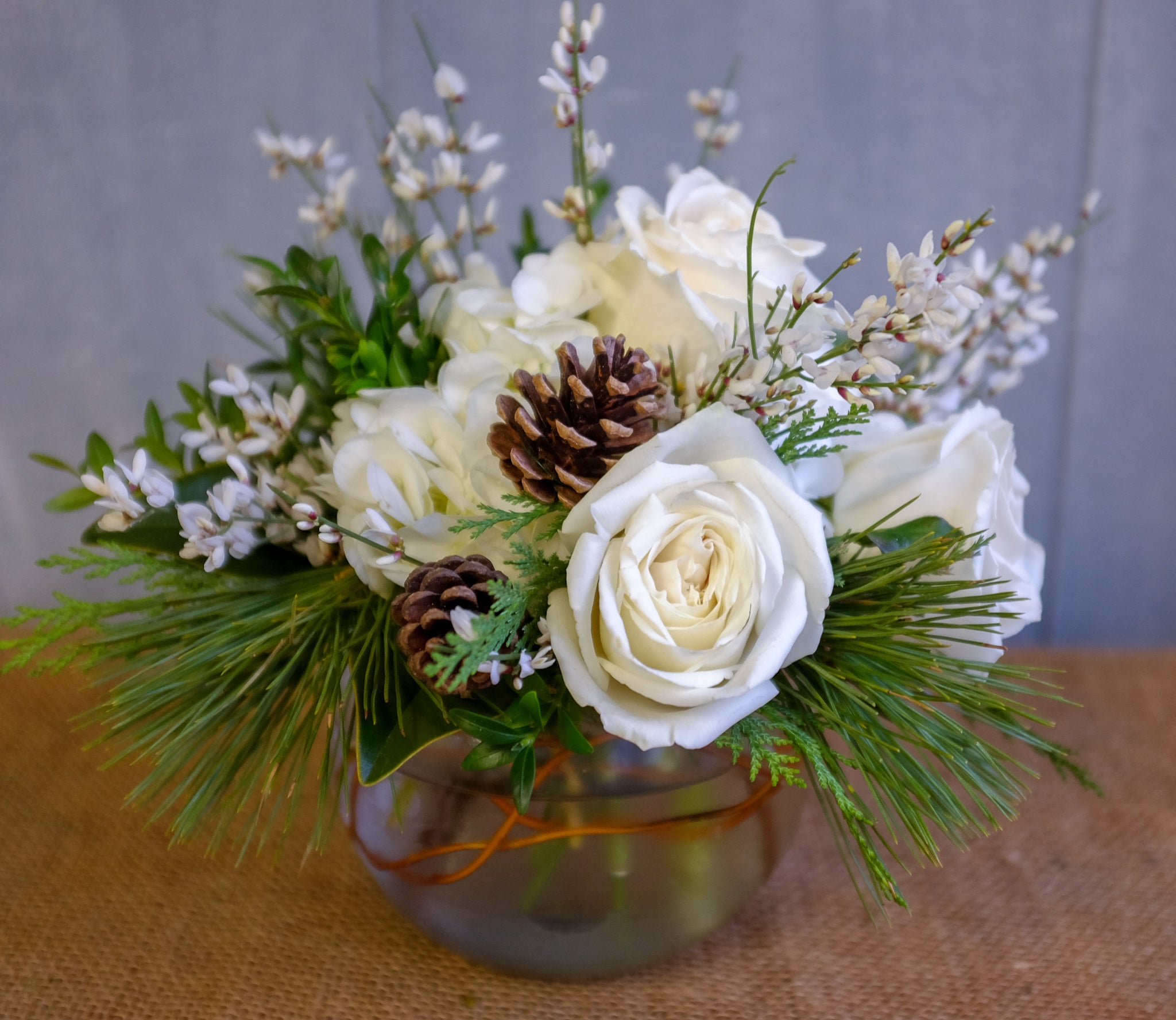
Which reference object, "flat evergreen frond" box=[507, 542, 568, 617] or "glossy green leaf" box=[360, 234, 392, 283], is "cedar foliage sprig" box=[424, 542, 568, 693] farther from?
"glossy green leaf" box=[360, 234, 392, 283]

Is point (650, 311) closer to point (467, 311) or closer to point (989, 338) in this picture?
point (467, 311)

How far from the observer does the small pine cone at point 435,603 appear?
1.21 ft

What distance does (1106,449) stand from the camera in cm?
103

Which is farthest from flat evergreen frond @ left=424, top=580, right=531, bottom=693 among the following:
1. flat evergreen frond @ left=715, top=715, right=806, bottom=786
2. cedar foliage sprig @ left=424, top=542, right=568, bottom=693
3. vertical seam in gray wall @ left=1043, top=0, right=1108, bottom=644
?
vertical seam in gray wall @ left=1043, top=0, right=1108, bottom=644

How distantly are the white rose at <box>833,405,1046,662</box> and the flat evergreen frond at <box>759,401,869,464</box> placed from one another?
44 mm

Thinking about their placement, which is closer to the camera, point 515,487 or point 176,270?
point 515,487

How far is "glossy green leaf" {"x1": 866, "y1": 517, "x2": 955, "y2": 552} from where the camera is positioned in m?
0.44

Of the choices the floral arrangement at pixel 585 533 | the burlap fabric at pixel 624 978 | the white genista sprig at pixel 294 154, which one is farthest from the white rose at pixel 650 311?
the burlap fabric at pixel 624 978

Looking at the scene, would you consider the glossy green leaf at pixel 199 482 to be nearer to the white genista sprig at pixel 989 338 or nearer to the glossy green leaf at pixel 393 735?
the glossy green leaf at pixel 393 735

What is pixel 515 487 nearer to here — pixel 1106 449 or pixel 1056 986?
pixel 1056 986

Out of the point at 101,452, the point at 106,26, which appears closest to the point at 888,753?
the point at 101,452

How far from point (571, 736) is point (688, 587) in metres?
0.08

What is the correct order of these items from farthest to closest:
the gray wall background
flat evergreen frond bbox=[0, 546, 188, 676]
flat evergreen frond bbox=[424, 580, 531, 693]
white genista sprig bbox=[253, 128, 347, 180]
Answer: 1. the gray wall background
2. white genista sprig bbox=[253, 128, 347, 180]
3. flat evergreen frond bbox=[0, 546, 188, 676]
4. flat evergreen frond bbox=[424, 580, 531, 693]

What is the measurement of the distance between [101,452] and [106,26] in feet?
1.80
